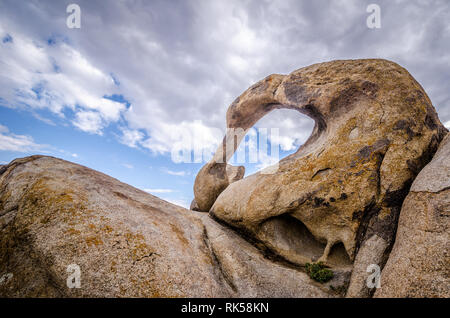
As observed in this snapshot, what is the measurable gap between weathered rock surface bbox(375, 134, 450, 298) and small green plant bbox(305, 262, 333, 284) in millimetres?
1928

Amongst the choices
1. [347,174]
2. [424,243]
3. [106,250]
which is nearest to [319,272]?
[424,243]

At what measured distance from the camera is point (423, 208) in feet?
22.4

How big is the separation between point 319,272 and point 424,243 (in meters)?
3.78

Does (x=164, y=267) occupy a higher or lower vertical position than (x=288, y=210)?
lower

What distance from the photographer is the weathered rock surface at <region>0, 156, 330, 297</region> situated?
232 inches

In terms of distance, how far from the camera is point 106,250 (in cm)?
641

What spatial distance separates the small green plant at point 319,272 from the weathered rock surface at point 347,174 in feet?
2.53

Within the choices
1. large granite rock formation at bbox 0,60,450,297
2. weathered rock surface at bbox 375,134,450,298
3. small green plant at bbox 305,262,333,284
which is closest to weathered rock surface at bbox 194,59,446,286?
large granite rock formation at bbox 0,60,450,297

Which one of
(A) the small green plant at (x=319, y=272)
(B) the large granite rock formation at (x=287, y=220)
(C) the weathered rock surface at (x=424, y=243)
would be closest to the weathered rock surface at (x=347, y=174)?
(B) the large granite rock formation at (x=287, y=220)
